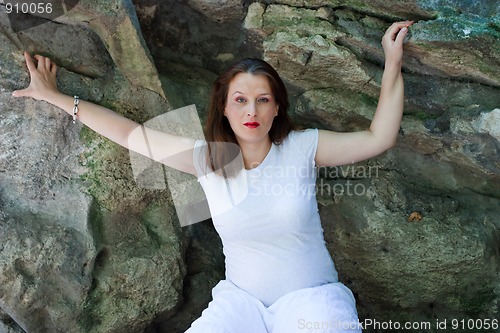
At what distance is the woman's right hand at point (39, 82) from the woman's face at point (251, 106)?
2.78ft

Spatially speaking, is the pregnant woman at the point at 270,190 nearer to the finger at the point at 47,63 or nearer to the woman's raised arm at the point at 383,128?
the woman's raised arm at the point at 383,128

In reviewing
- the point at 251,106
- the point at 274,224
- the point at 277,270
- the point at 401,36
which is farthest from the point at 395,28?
the point at 277,270

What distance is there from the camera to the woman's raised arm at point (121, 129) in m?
2.77

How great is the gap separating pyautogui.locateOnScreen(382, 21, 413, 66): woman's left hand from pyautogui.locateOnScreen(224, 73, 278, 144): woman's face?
520 millimetres

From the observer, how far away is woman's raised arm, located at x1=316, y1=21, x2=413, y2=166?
2559 mm

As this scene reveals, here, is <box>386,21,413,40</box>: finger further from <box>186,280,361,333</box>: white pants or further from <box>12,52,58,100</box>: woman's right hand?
<box>12,52,58,100</box>: woman's right hand

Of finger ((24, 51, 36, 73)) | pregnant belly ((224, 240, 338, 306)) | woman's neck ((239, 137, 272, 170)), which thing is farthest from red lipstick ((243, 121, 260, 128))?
finger ((24, 51, 36, 73))

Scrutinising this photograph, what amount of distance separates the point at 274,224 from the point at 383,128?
23.2 inches

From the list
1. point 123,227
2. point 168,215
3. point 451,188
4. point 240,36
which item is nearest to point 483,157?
point 451,188

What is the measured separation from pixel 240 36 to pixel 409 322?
178cm

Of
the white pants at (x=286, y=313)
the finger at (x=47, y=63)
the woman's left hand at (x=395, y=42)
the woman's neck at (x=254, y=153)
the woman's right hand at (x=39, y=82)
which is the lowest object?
the white pants at (x=286, y=313)

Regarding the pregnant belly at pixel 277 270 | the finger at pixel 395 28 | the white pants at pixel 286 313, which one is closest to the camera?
the white pants at pixel 286 313

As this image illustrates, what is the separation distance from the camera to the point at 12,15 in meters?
2.80

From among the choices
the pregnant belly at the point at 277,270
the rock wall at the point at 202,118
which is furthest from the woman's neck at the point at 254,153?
the rock wall at the point at 202,118
